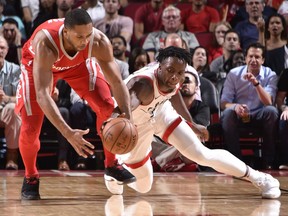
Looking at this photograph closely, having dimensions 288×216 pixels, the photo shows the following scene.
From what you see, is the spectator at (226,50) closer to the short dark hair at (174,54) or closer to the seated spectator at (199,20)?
the seated spectator at (199,20)

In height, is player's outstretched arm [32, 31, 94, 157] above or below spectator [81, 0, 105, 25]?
above

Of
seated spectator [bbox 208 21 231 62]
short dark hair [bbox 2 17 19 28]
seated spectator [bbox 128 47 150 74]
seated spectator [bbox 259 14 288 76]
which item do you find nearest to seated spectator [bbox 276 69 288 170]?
seated spectator [bbox 259 14 288 76]

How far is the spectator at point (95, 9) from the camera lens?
9820 mm

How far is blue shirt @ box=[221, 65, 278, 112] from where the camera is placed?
27.2 ft

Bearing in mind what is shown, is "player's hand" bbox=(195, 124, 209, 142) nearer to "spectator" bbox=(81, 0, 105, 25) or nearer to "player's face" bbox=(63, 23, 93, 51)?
"player's face" bbox=(63, 23, 93, 51)

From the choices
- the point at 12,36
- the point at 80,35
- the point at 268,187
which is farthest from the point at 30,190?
the point at 12,36

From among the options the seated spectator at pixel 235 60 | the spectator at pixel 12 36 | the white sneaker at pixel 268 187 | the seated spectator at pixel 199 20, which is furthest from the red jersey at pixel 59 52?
the seated spectator at pixel 199 20

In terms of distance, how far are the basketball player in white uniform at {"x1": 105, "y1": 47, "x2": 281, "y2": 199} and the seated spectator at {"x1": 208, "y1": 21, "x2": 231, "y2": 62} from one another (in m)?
3.96

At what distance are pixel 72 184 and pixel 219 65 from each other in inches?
131

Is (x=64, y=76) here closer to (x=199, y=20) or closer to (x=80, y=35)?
(x=80, y=35)

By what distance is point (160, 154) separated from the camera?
7926 millimetres

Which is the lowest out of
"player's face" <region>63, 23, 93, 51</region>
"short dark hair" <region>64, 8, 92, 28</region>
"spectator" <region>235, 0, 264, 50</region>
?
"spectator" <region>235, 0, 264, 50</region>

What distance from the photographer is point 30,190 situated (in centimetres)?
540

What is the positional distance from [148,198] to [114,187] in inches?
12.4
